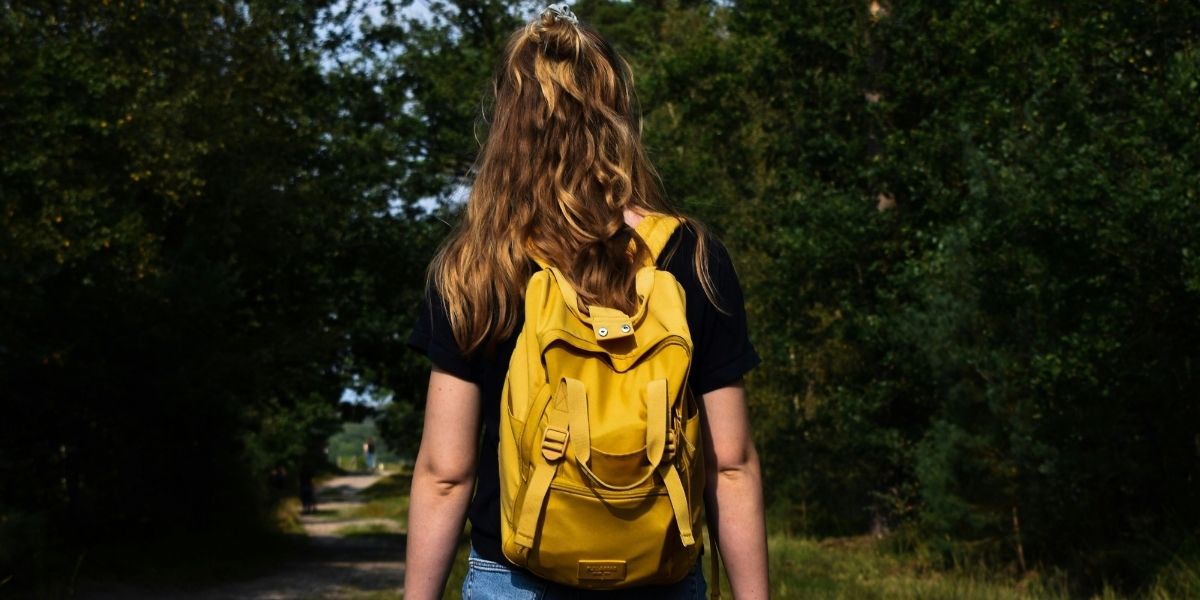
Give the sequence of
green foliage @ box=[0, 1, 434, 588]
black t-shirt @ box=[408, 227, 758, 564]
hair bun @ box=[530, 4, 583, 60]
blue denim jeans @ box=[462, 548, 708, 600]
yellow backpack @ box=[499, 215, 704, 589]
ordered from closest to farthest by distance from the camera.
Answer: yellow backpack @ box=[499, 215, 704, 589] → blue denim jeans @ box=[462, 548, 708, 600] → black t-shirt @ box=[408, 227, 758, 564] → hair bun @ box=[530, 4, 583, 60] → green foliage @ box=[0, 1, 434, 588]

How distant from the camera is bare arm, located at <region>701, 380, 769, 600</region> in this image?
8.50ft

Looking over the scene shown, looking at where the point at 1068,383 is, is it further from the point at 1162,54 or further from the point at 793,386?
the point at 793,386

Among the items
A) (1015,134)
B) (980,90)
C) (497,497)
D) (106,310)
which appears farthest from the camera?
(980,90)

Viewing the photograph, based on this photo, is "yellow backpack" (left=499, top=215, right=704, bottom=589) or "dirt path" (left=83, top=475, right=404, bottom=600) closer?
"yellow backpack" (left=499, top=215, right=704, bottom=589)

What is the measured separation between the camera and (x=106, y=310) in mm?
15617

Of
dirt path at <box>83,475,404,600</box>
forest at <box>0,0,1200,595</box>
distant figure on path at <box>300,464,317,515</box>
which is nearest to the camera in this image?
forest at <box>0,0,1200,595</box>

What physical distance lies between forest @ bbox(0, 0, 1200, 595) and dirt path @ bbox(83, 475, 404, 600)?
147 cm

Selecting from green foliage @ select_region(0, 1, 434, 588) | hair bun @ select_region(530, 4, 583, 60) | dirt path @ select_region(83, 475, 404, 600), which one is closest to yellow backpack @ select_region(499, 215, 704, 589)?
hair bun @ select_region(530, 4, 583, 60)

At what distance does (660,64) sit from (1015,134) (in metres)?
11.0

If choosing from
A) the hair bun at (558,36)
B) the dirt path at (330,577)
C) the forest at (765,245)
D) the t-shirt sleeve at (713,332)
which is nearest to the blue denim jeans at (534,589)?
the t-shirt sleeve at (713,332)

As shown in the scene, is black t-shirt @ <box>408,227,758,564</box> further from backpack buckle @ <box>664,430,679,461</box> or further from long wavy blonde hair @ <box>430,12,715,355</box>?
backpack buckle @ <box>664,430,679,461</box>

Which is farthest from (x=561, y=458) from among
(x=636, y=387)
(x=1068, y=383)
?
(x=1068, y=383)

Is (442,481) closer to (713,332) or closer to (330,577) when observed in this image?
(713,332)

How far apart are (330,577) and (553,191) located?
54.4ft
